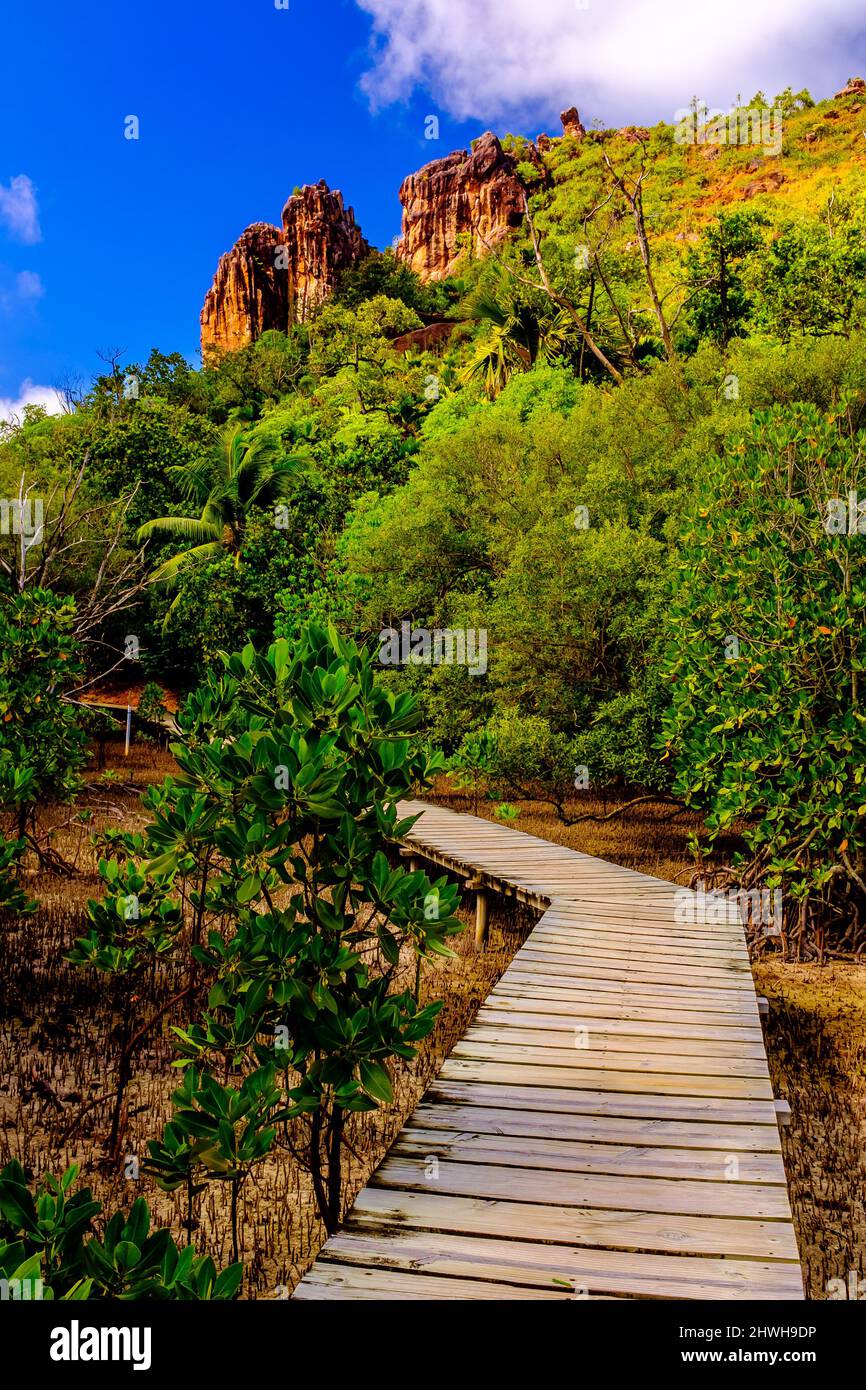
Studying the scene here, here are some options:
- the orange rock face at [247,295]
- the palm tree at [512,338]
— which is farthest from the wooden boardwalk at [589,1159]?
the orange rock face at [247,295]

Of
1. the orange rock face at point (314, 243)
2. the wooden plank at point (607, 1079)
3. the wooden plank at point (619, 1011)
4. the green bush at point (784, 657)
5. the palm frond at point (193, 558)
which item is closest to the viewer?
the wooden plank at point (607, 1079)

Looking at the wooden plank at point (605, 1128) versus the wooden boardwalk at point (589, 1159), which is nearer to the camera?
the wooden boardwalk at point (589, 1159)

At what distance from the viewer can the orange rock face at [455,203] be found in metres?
71.4

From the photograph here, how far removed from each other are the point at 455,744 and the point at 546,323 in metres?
15.2

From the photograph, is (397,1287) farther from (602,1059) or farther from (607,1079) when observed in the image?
(602,1059)

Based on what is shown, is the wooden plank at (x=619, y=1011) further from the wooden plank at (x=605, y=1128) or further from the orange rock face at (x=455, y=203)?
the orange rock face at (x=455, y=203)

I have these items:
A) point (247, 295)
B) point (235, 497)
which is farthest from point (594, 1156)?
point (247, 295)

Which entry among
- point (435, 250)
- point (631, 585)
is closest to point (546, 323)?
point (631, 585)

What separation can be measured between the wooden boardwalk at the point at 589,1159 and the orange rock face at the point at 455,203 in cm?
7273

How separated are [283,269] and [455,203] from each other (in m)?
17.1

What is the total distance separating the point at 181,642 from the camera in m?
22.0

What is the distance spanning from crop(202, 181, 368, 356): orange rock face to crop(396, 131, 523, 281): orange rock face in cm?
858

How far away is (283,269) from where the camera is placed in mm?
65250
